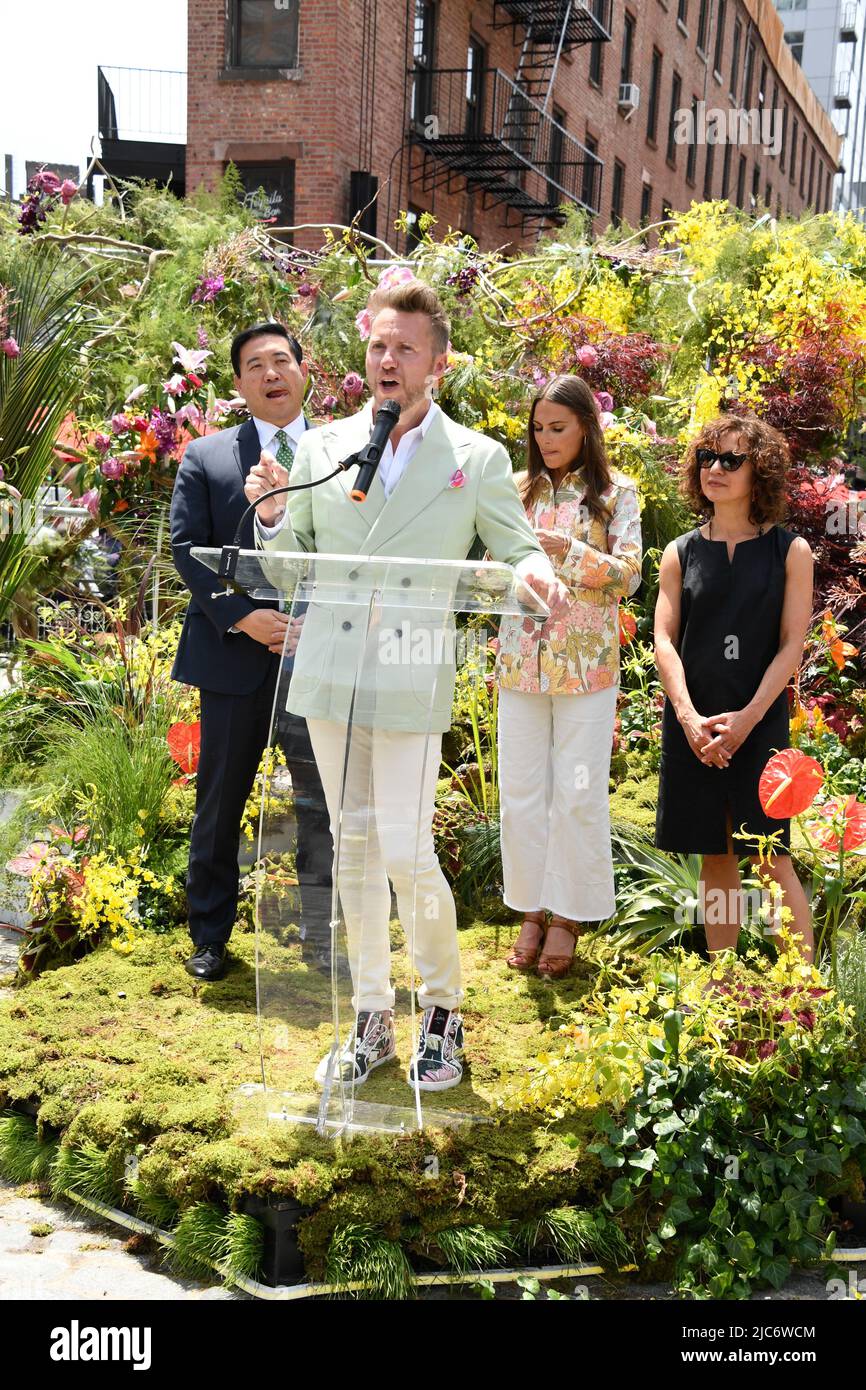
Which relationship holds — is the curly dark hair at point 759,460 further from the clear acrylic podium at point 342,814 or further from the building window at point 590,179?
the building window at point 590,179

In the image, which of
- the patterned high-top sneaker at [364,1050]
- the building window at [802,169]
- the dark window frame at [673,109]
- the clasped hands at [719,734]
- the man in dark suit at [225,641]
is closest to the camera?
the patterned high-top sneaker at [364,1050]

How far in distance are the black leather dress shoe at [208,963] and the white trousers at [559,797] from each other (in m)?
1.04

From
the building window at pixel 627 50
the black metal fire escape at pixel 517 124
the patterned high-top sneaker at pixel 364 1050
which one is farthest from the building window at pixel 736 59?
the patterned high-top sneaker at pixel 364 1050

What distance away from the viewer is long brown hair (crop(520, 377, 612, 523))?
435 cm

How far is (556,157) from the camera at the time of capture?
2517 cm

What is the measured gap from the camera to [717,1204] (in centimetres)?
299

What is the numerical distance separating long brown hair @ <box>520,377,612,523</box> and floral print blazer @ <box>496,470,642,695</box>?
0.10 ft

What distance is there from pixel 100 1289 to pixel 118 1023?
45.1 inches

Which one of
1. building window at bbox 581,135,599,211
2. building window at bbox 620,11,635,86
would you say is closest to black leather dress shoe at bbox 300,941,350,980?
building window at bbox 581,135,599,211

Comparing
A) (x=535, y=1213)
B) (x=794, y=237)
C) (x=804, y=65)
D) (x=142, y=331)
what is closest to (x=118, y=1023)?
(x=535, y=1213)

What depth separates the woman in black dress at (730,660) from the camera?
400cm

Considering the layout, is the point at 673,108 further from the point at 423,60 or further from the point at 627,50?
the point at 423,60

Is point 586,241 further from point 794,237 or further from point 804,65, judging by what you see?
point 804,65

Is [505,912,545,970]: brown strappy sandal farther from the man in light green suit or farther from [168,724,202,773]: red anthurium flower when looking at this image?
[168,724,202,773]: red anthurium flower
